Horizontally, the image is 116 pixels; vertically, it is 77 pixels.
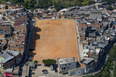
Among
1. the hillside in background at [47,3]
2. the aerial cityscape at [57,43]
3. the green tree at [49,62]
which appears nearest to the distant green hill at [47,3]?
the hillside in background at [47,3]

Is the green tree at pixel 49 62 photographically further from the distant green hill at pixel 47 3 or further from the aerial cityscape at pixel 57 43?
the distant green hill at pixel 47 3

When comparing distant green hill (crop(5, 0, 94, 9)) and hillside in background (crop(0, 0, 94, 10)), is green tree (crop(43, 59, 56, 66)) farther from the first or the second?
distant green hill (crop(5, 0, 94, 9))

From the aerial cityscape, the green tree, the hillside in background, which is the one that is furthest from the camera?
the hillside in background

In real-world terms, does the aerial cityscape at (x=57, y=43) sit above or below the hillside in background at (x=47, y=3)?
below

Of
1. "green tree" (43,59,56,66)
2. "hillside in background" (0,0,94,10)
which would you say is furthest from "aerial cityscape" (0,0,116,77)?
"hillside in background" (0,0,94,10)

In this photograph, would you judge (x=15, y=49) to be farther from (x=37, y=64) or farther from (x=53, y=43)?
(x=53, y=43)

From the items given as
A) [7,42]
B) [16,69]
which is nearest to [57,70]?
[16,69]

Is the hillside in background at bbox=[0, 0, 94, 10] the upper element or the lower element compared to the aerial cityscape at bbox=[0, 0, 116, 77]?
upper

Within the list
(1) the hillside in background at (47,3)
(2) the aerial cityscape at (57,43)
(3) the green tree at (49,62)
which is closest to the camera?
(2) the aerial cityscape at (57,43)

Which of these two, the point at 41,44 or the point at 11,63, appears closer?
the point at 11,63
